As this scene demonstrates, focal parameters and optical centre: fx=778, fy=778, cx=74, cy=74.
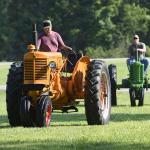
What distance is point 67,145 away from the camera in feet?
36.9

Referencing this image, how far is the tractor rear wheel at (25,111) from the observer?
13.9 m

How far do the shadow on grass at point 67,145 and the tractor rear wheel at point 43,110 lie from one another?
6.81 feet

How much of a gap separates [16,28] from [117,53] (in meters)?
11.0

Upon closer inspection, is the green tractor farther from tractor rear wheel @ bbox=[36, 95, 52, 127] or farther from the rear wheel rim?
tractor rear wheel @ bbox=[36, 95, 52, 127]

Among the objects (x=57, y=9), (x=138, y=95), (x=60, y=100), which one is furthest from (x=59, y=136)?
(x=57, y=9)

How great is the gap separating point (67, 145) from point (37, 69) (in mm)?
3466

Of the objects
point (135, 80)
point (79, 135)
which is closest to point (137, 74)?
point (135, 80)

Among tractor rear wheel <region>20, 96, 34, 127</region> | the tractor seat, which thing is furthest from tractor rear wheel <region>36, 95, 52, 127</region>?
the tractor seat

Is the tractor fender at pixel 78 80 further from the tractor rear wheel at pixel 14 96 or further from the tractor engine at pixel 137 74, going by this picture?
the tractor engine at pixel 137 74

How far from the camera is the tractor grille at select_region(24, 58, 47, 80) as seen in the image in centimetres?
1443

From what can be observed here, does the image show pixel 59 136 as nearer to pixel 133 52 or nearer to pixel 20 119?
pixel 20 119

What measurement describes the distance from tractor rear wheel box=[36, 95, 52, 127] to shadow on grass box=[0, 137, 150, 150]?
2076 mm

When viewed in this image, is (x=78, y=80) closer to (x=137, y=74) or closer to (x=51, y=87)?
(x=51, y=87)

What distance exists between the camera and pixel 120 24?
268 ft
